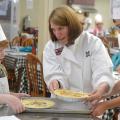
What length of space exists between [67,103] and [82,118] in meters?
0.23

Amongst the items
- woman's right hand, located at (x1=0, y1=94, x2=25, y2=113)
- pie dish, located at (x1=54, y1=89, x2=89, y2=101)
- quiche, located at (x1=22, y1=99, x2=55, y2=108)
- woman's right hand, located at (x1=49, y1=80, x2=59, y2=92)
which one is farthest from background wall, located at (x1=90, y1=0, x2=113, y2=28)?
woman's right hand, located at (x1=0, y1=94, x2=25, y2=113)

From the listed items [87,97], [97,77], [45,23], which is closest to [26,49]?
[45,23]

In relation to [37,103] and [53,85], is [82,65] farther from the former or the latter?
[37,103]

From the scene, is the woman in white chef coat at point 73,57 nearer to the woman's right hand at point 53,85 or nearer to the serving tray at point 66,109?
the woman's right hand at point 53,85

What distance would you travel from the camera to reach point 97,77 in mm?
1969

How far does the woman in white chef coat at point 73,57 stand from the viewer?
195 centimetres

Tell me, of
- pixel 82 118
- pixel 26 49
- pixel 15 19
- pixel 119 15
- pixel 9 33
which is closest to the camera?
pixel 82 118

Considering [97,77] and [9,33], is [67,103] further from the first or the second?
[9,33]

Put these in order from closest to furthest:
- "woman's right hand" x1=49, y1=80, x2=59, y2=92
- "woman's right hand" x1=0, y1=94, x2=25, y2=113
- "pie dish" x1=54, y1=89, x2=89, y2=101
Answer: "woman's right hand" x1=0, y1=94, x2=25, y2=113
"pie dish" x1=54, y1=89, x2=89, y2=101
"woman's right hand" x1=49, y1=80, x2=59, y2=92

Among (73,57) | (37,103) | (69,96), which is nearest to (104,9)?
(73,57)

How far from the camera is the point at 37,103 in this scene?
147 cm

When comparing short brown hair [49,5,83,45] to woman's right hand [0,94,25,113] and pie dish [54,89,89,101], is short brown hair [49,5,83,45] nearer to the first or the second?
pie dish [54,89,89,101]

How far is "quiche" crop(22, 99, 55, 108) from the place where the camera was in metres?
1.41

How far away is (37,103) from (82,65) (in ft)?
2.04
